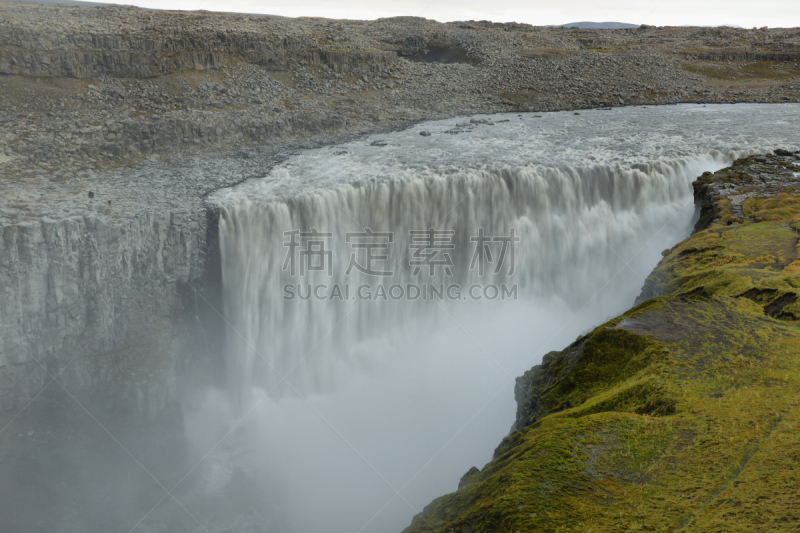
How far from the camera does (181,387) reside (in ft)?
54.1

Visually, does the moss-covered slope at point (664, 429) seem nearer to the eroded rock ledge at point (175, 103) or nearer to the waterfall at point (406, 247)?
the waterfall at point (406, 247)

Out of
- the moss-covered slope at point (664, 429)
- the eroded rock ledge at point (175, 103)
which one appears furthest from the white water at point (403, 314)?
the moss-covered slope at point (664, 429)

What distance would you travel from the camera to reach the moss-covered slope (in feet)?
15.7

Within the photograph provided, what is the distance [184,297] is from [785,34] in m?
61.2

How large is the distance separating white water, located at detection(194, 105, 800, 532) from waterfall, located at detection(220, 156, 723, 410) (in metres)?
0.06

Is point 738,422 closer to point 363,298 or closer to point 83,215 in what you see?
point 363,298

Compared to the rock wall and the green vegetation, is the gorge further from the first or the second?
the green vegetation

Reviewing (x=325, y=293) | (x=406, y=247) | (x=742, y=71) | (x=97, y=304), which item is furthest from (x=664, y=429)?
(x=742, y=71)

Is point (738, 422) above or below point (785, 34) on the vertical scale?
below

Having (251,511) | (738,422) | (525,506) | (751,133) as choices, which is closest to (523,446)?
(525,506)

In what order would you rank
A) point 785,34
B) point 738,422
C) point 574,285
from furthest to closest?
1. point 785,34
2. point 574,285
3. point 738,422

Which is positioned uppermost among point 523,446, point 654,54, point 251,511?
point 654,54

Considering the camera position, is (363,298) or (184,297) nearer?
(184,297)

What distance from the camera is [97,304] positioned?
14930mm
